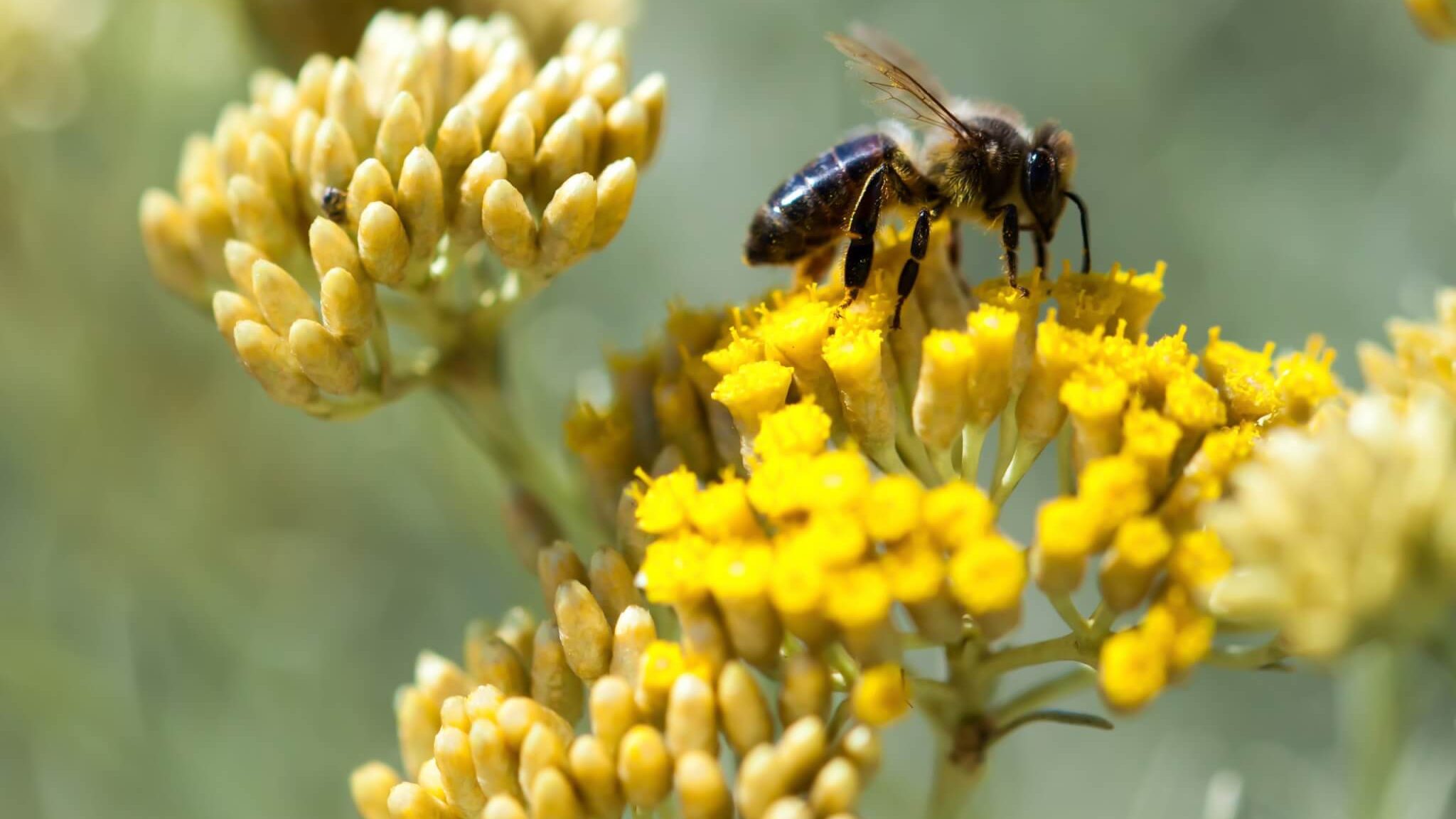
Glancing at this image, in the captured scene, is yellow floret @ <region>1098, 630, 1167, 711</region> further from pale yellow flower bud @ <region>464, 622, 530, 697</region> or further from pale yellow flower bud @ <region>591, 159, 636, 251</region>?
pale yellow flower bud @ <region>591, 159, 636, 251</region>

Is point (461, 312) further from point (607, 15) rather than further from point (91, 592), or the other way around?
point (91, 592)

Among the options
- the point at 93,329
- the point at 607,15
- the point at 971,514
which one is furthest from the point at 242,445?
the point at 971,514

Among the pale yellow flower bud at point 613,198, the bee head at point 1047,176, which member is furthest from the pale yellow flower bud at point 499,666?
the bee head at point 1047,176

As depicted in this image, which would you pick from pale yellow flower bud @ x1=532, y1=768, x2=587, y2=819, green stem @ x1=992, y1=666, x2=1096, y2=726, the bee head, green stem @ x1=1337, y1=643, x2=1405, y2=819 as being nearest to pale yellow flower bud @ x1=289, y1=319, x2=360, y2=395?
pale yellow flower bud @ x1=532, y1=768, x2=587, y2=819


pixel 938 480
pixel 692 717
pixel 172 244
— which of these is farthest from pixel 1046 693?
pixel 172 244

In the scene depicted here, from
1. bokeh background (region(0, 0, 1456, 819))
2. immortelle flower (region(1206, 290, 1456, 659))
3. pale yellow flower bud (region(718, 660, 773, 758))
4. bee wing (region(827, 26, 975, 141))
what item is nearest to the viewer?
immortelle flower (region(1206, 290, 1456, 659))

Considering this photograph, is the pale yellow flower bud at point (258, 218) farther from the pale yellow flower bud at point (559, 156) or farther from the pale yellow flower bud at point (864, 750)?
the pale yellow flower bud at point (864, 750)

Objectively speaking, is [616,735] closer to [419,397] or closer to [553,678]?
[553,678]
